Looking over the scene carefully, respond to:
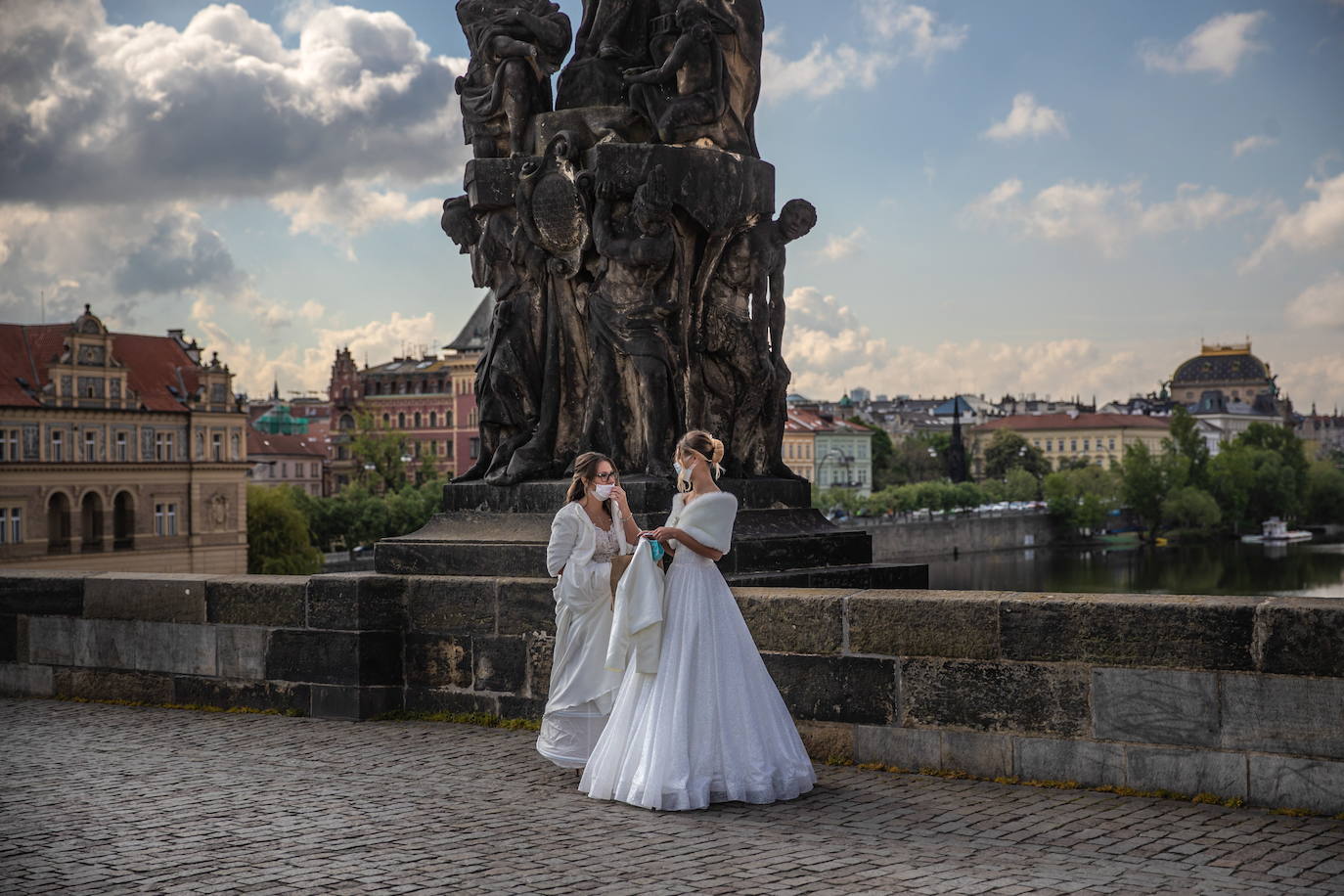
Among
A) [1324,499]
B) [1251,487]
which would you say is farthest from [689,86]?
[1324,499]

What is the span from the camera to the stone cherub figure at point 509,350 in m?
9.45

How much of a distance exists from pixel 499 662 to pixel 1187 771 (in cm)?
369

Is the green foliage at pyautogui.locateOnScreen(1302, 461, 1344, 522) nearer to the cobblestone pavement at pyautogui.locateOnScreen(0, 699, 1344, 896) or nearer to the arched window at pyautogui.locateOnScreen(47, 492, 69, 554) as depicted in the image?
the arched window at pyautogui.locateOnScreen(47, 492, 69, 554)

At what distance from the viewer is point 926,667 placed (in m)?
7.15

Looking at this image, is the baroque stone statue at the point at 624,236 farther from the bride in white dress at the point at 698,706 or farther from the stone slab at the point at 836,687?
the bride in white dress at the point at 698,706

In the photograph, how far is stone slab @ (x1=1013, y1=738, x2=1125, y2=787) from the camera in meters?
6.68

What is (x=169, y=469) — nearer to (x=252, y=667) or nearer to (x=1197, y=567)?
(x=1197, y=567)

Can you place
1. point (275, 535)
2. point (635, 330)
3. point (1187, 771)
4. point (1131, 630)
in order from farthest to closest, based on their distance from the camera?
point (275, 535)
point (635, 330)
point (1131, 630)
point (1187, 771)

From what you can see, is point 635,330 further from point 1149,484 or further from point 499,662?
point 1149,484


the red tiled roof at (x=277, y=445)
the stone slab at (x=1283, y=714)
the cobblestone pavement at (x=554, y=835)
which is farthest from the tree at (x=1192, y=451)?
the cobblestone pavement at (x=554, y=835)

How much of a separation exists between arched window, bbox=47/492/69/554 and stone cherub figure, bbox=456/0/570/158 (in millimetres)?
66214

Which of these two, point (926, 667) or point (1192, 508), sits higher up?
point (1192, 508)

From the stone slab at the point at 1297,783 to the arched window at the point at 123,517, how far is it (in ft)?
237

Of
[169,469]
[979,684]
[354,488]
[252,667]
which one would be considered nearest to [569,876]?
[979,684]
